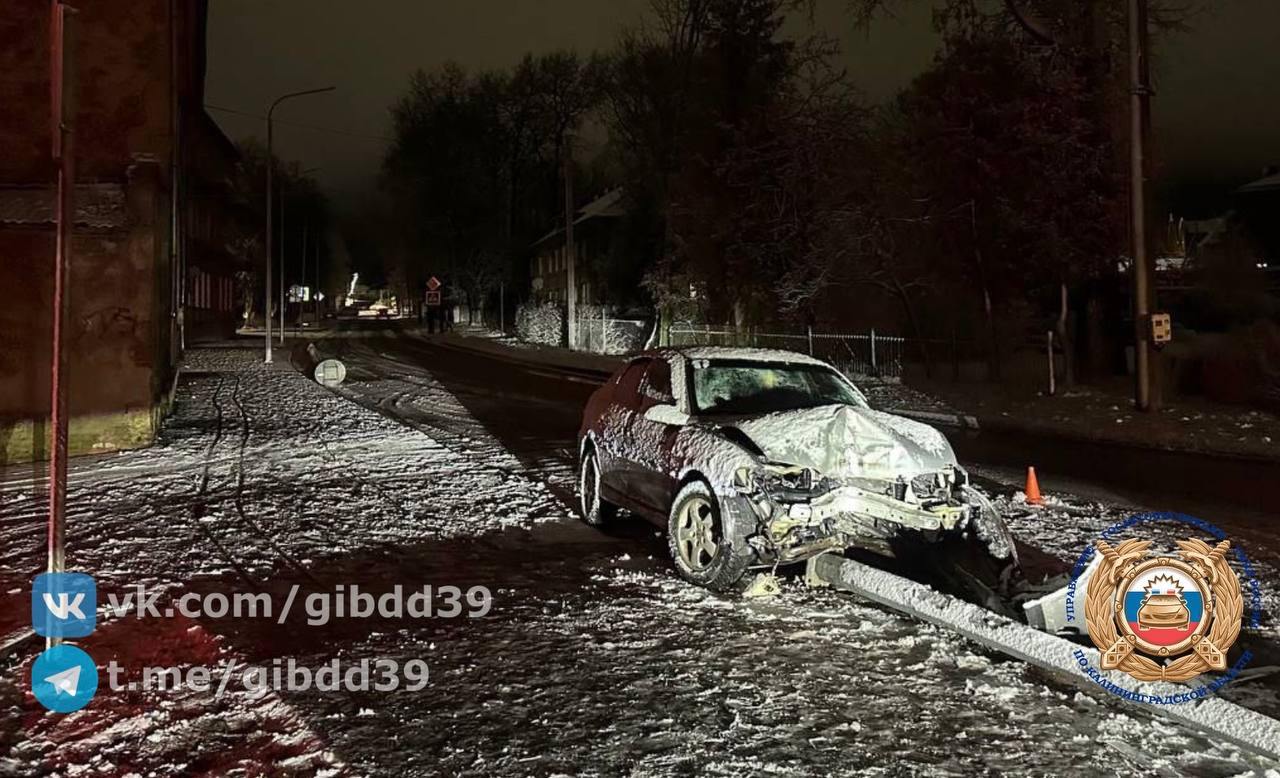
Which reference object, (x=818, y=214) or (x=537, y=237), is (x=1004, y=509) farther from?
(x=537, y=237)

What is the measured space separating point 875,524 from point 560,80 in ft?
190

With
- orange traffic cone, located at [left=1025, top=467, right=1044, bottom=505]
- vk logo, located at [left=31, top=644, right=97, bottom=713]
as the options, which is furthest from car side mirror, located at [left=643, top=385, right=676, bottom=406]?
vk logo, located at [left=31, top=644, right=97, bottom=713]

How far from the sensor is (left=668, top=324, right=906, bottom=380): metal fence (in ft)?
80.7

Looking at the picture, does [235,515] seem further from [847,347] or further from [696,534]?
[847,347]

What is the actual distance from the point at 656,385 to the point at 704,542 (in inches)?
70.2

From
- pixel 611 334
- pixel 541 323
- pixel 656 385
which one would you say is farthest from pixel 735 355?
pixel 541 323

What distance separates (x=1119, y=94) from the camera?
753 inches

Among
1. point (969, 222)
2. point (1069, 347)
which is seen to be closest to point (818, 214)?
point (969, 222)

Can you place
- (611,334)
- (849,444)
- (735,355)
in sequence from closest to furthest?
(849,444), (735,355), (611,334)

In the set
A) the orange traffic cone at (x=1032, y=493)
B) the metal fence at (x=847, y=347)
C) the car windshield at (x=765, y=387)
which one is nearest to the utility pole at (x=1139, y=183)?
the metal fence at (x=847, y=347)

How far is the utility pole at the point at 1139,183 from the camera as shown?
15797 millimetres

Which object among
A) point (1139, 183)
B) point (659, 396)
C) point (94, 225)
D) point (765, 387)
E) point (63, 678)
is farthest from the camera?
point (1139, 183)

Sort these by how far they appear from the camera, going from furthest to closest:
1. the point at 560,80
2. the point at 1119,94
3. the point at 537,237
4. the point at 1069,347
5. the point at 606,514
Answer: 1. the point at 537,237
2. the point at 560,80
3. the point at 1069,347
4. the point at 1119,94
5. the point at 606,514

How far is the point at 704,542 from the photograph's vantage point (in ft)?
20.8
